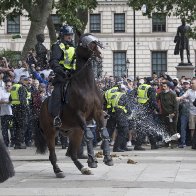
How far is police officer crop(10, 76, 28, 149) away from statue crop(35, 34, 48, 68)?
163 inches

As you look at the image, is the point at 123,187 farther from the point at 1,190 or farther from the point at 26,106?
the point at 26,106

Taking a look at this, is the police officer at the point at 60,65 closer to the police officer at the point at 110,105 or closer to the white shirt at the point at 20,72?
the police officer at the point at 110,105

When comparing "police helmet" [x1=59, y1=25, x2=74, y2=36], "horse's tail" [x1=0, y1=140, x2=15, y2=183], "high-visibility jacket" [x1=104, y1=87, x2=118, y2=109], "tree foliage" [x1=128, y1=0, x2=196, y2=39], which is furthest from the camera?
"tree foliage" [x1=128, y1=0, x2=196, y2=39]

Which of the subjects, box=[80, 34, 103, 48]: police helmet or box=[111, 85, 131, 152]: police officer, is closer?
box=[80, 34, 103, 48]: police helmet

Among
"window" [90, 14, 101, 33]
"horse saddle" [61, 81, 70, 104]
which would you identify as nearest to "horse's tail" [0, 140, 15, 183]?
"horse saddle" [61, 81, 70, 104]

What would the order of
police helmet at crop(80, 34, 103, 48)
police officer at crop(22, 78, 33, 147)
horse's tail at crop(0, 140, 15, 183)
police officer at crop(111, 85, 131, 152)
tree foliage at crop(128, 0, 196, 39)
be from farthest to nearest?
tree foliage at crop(128, 0, 196, 39) < police officer at crop(22, 78, 33, 147) < police officer at crop(111, 85, 131, 152) < police helmet at crop(80, 34, 103, 48) < horse's tail at crop(0, 140, 15, 183)

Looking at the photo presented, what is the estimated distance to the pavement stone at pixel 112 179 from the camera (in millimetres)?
11359

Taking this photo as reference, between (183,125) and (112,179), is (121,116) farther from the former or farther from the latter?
(112,179)

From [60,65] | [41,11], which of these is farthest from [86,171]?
[41,11]

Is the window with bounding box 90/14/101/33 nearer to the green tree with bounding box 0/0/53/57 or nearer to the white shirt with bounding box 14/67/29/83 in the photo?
the green tree with bounding box 0/0/53/57

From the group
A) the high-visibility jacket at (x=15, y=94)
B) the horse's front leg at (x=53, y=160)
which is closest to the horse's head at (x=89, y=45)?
A: the horse's front leg at (x=53, y=160)

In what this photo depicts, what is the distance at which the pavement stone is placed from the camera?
1136 centimetres

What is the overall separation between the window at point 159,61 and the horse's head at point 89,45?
59178mm

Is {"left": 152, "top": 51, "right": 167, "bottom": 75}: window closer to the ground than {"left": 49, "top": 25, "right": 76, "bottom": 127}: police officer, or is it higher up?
higher up
